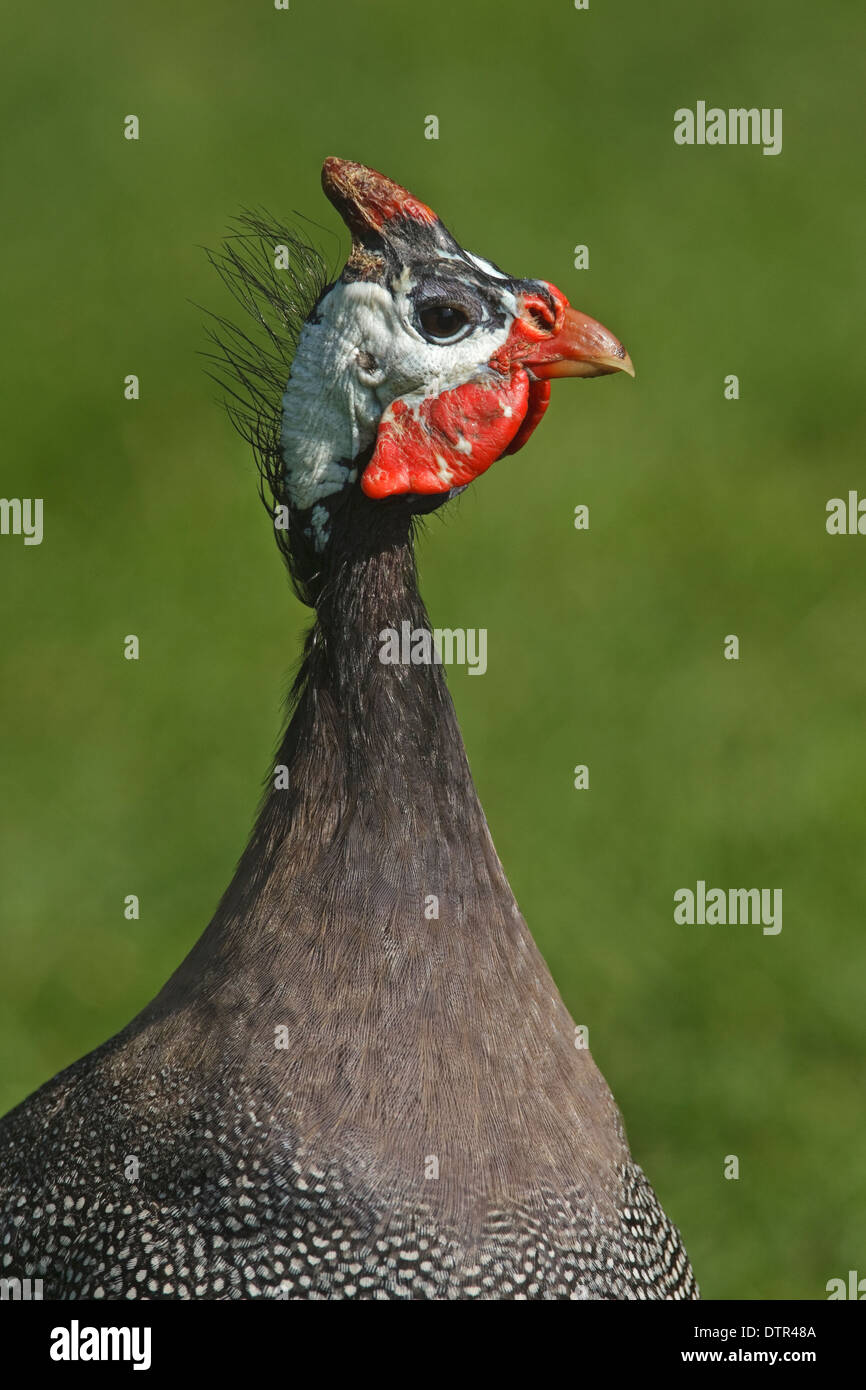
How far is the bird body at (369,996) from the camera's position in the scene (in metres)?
3.97

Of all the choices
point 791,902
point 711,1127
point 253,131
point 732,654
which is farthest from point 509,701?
point 253,131

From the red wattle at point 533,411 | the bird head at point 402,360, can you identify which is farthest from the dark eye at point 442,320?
the red wattle at point 533,411

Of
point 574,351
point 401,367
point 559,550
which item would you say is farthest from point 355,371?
point 559,550

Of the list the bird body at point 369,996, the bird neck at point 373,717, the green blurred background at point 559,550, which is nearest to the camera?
the bird body at point 369,996

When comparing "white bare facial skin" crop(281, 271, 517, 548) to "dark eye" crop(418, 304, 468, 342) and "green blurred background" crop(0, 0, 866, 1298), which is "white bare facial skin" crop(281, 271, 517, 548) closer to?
"dark eye" crop(418, 304, 468, 342)

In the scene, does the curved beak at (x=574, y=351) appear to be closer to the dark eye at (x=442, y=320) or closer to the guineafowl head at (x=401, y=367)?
the guineafowl head at (x=401, y=367)

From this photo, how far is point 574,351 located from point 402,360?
0.39 metres

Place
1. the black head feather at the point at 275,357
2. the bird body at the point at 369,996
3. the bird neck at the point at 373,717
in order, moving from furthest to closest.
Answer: the black head feather at the point at 275,357 < the bird neck at the point at 373,717 < the bird body at the point at 369,996

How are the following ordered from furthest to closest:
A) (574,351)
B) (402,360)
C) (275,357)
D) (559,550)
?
(559,550)
(275,357)
(574,351)
(402,360)

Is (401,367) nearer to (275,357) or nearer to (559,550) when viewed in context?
(275,357)

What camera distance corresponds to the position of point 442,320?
4.07 m

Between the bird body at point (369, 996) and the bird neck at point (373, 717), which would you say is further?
the bird neck at point (373, 717)

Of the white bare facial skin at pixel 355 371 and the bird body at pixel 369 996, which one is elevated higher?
the white bare facial skin at pixel 355 371

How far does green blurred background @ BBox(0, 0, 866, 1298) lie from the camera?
7387 mm
